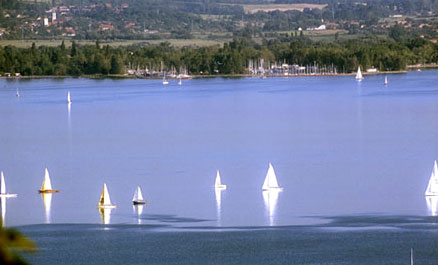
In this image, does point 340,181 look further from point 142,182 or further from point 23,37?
point 23,37

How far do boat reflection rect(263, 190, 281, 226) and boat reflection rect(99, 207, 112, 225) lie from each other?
3.15 m

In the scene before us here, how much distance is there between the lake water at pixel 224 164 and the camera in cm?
2088

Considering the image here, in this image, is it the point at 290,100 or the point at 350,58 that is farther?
the point at 350,58

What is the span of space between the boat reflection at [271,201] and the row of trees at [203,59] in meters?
78.8

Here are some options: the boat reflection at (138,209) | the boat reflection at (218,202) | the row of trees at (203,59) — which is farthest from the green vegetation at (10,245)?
the row of trees at (203,59)

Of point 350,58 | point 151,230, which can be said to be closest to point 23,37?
point 350,58

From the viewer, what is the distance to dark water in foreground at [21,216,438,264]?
17234 mm

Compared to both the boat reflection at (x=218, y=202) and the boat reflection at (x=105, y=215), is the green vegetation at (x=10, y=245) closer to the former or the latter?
the boat reflection at (x=218, y=202)

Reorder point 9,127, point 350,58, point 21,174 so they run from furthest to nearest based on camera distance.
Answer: point 350,58 < point 9,127 < point 21,174

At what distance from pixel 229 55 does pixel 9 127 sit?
186 feet

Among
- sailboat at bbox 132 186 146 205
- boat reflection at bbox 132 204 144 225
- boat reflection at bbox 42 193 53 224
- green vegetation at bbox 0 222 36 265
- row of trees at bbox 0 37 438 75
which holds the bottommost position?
row of trees at bbox 0 37 438 75

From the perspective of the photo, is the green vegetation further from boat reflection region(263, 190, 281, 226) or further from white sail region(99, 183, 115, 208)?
white sail region(99, 183, 115, 208)

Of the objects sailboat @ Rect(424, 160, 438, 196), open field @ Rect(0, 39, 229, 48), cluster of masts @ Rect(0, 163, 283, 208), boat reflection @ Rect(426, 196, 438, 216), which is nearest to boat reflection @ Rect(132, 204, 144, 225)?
cluster of masts @ Rect(0, 163, 283, 208)

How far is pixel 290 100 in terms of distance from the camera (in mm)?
66750
